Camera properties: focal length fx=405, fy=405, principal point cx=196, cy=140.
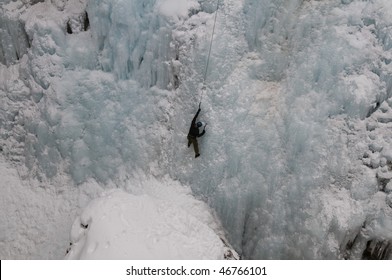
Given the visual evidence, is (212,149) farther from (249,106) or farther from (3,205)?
(3,205)

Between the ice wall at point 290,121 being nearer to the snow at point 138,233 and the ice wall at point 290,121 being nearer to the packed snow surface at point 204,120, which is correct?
the packed snow surface at point 204,120

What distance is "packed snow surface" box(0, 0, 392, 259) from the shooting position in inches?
299

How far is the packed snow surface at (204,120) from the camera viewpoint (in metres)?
7.59

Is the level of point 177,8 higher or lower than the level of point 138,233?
higher

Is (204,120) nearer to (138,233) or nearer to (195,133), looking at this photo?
(195,133)

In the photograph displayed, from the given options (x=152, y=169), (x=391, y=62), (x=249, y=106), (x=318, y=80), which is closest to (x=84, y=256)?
(x=152, y=169)

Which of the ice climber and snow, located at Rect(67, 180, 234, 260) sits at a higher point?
the ice climber

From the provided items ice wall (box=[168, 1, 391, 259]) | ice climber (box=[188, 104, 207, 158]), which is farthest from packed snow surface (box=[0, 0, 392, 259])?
ice climber (box=[188, 104, 207, 158])

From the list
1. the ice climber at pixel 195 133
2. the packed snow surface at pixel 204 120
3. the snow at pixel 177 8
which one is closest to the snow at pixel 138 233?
the packed snow surface at pixel 204 120

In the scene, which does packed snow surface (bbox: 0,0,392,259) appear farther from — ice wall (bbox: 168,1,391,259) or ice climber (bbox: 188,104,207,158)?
ice climber (bbox: 188,104,207,158)

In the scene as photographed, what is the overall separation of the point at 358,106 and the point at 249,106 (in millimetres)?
2084

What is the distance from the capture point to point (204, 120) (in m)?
8.54

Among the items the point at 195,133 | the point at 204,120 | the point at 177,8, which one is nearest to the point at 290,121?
the point at 204,120

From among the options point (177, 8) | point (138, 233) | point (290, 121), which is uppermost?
point (177, 8)
